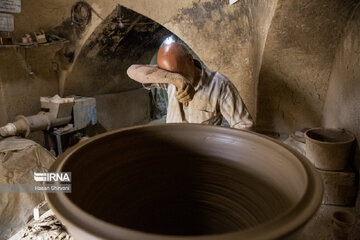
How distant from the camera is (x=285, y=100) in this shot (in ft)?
10.8

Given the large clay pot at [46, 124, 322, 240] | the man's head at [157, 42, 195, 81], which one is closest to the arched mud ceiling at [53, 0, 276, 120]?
the man's head at [157, 42, 195, 81]

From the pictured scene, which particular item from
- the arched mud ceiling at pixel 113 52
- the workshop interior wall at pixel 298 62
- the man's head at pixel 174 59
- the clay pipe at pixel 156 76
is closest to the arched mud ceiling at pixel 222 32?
the workshop interior wall at pixel 298 62

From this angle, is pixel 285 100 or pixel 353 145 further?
pixel 285 100

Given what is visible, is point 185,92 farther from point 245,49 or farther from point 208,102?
point 245,49

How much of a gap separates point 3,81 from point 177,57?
390 centimetres

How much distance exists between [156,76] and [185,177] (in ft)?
2.22

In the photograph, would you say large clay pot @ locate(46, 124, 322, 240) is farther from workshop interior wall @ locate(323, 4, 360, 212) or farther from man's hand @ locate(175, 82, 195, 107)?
workshop interior wall @ locate(323, 4, 360, 212)

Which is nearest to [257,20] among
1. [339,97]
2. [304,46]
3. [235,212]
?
[304,46]

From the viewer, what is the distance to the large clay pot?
3.68 ft

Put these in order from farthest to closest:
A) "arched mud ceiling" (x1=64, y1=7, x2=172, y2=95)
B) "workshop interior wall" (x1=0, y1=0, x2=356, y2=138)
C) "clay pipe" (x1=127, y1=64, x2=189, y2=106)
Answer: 1. "arched mud ceiling" (x1=64, y1=7, x2=172, y2=95)
2. "workshop interior wall" (x1=0, y1=0, x2=356, y2=138)
3. "clay pipe" (x1=127, y1=64, x2=189, y2=106)

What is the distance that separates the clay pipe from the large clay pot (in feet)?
1.25

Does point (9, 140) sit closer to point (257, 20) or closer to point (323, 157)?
point (257, 20)

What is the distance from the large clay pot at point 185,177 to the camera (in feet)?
3.68

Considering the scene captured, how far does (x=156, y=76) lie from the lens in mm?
1781
